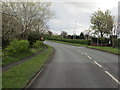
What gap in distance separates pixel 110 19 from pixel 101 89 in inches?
2102

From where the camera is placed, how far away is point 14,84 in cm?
815

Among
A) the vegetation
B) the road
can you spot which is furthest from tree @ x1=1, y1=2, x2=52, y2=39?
the road

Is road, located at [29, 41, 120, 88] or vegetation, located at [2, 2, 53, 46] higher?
vegetation, located at [2, 2, 53, 46]

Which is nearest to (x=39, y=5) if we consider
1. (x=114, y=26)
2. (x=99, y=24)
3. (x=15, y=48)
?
(x=15, y=48)

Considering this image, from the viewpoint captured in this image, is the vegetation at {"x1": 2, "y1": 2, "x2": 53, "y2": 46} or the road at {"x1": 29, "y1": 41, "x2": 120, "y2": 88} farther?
the vegetation at {"x1": 2, "y1": 2, "x2": 53, "y2": 46}

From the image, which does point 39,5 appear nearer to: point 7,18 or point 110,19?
point 7,18

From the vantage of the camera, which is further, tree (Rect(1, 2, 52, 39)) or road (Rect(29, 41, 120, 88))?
tree (Rect(1, 2, 52, 39))

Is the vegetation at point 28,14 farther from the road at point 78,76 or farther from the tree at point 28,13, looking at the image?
the road at point 78,76

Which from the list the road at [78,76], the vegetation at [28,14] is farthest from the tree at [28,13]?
the road at [78,76]

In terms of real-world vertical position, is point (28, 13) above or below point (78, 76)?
above

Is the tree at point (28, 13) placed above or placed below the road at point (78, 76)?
above

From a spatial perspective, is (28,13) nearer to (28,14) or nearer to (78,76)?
(28,14)

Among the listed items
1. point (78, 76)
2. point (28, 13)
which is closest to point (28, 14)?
point (28, 13)

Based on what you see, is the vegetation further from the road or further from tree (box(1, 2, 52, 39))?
the road
